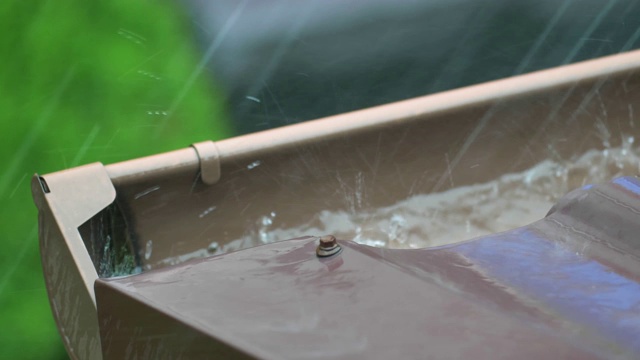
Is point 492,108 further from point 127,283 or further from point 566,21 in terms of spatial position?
point 566,21

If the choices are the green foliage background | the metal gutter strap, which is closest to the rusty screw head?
the metal gutter strap

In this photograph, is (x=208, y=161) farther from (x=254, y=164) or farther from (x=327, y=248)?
(x=327, y=248)

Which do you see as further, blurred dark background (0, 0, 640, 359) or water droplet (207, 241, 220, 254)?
blurred dark background (0, 0, 640, 359)

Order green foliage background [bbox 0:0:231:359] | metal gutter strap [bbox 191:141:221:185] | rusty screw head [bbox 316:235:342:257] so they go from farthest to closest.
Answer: green foliage background [bbox 0:0:231:359]
metal gutter strap [bbox 191:141:221:185]
rusty screw head [bbox 316:235:342:257]

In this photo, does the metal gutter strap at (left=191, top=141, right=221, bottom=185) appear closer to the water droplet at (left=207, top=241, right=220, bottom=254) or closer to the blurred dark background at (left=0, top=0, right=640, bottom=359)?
the water droplet at (left=207, top=241, right=220, bottom=254)

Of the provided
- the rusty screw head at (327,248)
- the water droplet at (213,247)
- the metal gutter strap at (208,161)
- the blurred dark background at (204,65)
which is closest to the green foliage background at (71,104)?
the blurred dark background at (204,65)

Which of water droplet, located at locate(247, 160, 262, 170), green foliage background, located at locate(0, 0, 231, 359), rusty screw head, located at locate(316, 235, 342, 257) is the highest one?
green foliage background, located at locate(0, 0, 231, 359)

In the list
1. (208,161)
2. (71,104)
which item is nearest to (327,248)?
(208,161)

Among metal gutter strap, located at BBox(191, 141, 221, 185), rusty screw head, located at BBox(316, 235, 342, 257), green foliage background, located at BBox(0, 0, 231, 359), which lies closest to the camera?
rusty screw head, located at BBox(316, 235, 342, 257)

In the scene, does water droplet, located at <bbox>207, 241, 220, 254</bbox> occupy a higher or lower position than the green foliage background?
lower
